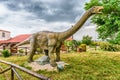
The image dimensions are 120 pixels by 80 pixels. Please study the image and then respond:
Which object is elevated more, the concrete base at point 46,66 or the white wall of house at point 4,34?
the white wall of house at point 4,34

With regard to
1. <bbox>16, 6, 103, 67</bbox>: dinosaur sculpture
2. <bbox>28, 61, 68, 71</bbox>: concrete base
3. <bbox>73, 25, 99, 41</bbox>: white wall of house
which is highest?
<bbox>73, 25, 99, 41</bbox>: white wall of house

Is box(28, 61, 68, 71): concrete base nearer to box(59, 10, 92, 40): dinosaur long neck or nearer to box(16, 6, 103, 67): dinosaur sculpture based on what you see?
box(16, 6, 103, 67): dinosaur sculpture

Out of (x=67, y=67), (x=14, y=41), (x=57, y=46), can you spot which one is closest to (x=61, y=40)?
(x=57, y=46)

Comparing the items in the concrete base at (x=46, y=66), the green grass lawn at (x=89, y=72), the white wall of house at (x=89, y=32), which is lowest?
the green grass lawn at (x=89, y=72)

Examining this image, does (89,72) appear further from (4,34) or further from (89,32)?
(4,34)

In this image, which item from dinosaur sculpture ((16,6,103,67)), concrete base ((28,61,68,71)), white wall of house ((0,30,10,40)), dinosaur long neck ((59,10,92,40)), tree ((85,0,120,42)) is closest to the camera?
dinosaur long neck ((59,10,92,40))

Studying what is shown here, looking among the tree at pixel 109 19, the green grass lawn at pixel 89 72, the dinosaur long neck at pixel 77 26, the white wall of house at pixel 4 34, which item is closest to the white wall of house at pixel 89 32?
the tree at pixel 109 19

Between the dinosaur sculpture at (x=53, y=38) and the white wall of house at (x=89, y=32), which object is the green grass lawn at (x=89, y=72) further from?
the white wall of house at (x=89, y=32)

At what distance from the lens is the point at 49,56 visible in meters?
10.9

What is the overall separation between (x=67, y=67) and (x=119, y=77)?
2.58m

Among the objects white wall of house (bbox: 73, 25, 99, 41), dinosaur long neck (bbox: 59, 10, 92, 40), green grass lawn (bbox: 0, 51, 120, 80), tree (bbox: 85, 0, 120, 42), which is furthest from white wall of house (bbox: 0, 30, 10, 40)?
dinosaur long neck (bbox: 59, 10, 92, 40)

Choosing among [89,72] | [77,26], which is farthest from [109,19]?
[89,72]

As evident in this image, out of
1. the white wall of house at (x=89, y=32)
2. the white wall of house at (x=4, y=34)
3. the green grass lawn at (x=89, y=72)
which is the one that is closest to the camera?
the green grass lawn at (x=89, y=72)

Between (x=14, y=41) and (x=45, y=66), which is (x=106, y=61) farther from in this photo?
(x=14, y=41)
